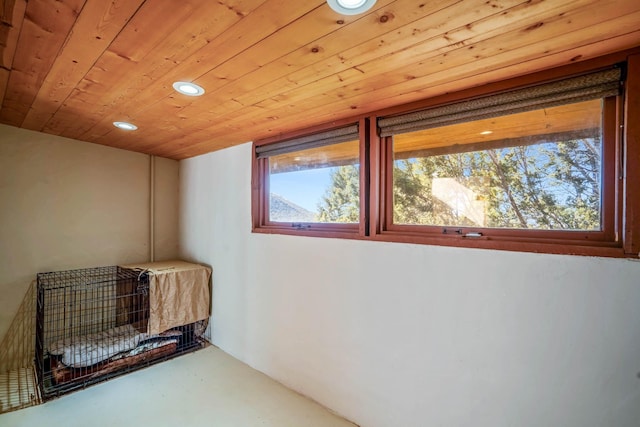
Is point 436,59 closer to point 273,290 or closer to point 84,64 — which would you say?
point 84,64

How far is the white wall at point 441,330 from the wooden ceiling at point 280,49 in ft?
2.70

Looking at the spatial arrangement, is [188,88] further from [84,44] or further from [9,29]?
[9,29]

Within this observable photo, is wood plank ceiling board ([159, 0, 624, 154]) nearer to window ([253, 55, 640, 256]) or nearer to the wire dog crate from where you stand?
window ([253, 55, 640, 256])

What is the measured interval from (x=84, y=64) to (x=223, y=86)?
0.58 meters

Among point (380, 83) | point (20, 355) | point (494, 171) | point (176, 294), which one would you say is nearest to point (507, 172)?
point (494, 171)

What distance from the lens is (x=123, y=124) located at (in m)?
2.12

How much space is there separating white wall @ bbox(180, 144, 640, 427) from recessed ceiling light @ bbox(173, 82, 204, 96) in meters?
1.03

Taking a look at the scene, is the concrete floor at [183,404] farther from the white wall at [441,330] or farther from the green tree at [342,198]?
the green tree at [342,198]

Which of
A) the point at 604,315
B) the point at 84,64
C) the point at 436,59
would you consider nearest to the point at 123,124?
the point at 84,64

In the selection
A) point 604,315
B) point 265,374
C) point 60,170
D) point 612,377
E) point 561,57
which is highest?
point 561,57

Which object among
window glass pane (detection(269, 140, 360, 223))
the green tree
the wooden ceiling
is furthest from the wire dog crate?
the green tree

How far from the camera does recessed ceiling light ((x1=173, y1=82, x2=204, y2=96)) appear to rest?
1.44 m

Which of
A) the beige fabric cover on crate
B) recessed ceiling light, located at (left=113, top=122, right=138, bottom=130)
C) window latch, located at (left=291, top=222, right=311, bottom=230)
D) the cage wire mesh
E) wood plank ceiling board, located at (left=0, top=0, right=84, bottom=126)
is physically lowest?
the cage wire mesh

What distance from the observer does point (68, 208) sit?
261cm
